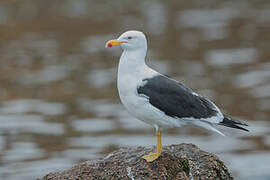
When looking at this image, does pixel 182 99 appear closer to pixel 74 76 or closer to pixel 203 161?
pixel 203 161

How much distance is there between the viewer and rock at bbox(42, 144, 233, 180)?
861cm

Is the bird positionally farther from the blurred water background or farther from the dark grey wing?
the blurred water background

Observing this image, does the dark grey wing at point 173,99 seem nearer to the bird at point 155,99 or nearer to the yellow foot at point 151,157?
the bird at point 155,99

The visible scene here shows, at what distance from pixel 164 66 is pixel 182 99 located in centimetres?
1374

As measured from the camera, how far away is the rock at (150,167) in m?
8.61

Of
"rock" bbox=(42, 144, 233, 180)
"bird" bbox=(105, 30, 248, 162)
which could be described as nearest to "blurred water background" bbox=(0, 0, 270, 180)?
"rock" bbox=(42, 144, 233, 180)

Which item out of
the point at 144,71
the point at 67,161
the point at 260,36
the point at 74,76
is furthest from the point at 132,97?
the point at 260,36

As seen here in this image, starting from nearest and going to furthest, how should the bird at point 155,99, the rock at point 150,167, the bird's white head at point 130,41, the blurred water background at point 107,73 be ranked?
the bird at point 155,99, the rock at point 150,167, the bird's white head at point 130,41, the blurred water background at point 107,73

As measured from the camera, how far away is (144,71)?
8.74m

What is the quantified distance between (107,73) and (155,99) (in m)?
13.6

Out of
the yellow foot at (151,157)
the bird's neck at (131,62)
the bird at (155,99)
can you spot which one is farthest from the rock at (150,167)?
the bird's neck at (131,62)

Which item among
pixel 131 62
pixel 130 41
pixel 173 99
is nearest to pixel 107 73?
pixel 130 41

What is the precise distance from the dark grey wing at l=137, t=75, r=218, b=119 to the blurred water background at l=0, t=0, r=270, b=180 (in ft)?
21.0

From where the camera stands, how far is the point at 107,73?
22.0m
